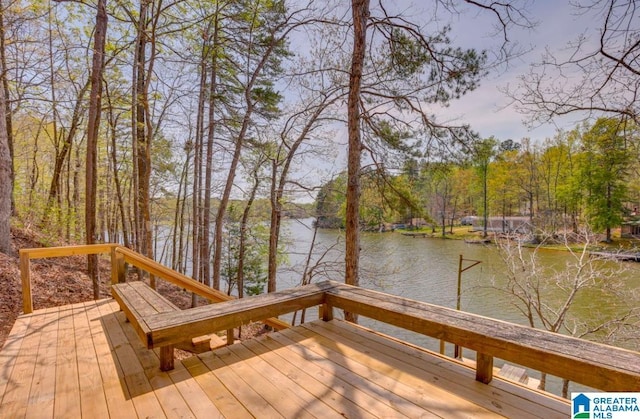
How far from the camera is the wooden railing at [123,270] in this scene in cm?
261

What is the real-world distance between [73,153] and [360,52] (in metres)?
14.1

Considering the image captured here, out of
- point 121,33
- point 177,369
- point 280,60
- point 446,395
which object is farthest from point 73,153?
point 446,395

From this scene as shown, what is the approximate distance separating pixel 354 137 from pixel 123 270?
345cm

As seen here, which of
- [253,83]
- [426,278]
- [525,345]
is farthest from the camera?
[426,278]

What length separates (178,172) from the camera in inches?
484

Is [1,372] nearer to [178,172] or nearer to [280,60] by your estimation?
[280,60]

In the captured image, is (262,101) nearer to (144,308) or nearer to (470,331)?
(144,308)

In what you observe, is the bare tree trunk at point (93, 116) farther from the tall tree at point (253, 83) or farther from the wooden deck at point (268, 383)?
the tall tree at point (253, 83)

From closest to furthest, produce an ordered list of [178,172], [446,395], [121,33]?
1. [446,395]
2. [121,33]
3. [178,172]

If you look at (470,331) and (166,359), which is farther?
(166,359)

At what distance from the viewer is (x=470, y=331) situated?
67.9 inches

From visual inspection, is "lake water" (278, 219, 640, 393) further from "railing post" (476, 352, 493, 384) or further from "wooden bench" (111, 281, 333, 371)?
"railing post" (476, 352, 493, 384)

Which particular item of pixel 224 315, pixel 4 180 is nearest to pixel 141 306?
pixel 224 315

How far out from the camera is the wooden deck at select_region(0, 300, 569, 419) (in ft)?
5.14
